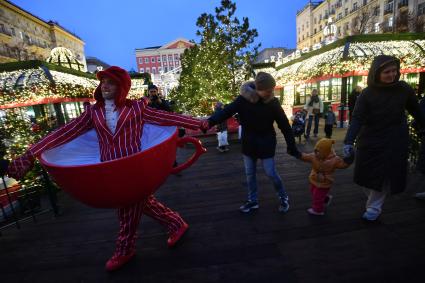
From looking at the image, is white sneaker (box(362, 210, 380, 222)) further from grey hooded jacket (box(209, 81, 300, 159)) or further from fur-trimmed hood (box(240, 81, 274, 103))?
fur-trimmed hood (box(240, 81, 274, 103))

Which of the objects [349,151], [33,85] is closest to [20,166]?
[349,151]

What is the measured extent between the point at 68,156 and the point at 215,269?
1619 millimetres

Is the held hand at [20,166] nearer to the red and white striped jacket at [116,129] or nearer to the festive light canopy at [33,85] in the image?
→ the red and white striped jacket at [116,129]

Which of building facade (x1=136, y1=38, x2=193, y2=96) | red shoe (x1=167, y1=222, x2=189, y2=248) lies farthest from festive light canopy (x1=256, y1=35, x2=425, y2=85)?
building facade (x1=136, y1=38, x2=193, y2=96)

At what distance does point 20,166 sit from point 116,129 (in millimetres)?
746

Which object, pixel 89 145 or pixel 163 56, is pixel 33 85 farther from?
pixel 163 56

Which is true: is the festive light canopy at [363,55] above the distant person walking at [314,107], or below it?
above

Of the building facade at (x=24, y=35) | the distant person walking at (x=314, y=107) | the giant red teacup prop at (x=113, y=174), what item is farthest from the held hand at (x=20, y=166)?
the building facade at (x=24, y=35)

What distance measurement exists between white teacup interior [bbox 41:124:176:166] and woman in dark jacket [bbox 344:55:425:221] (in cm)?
190

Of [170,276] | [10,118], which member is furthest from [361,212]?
[10,118]

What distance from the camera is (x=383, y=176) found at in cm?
256

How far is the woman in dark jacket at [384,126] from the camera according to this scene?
2.41 metres

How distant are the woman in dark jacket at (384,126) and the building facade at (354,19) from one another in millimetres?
11172

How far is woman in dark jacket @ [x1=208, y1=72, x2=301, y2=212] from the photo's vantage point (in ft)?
8.55
